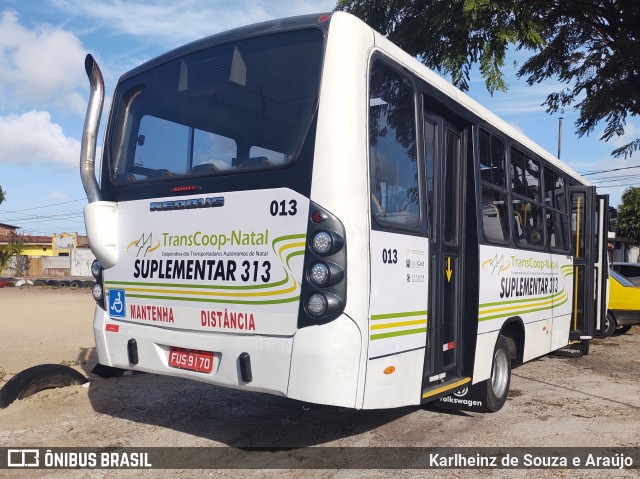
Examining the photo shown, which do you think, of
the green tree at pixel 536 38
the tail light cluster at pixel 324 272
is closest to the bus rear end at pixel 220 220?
the tail light cluster at pixel 324 272

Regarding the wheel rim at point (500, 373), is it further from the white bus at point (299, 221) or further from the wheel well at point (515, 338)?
the wheel well at point (515, 338)

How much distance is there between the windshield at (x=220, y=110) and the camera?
14.6 feet

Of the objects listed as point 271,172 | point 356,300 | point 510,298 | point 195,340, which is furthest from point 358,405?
point 510,298

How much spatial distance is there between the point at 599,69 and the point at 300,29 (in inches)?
473

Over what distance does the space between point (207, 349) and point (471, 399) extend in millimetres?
2889

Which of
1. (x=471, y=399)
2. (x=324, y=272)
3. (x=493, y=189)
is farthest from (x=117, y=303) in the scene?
(x=493, y=189)

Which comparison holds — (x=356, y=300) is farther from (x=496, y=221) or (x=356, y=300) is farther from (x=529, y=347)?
(x=529, y=347)

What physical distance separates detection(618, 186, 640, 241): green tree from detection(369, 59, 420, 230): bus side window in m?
44.4

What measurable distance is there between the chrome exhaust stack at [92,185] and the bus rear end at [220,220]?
0.04ft

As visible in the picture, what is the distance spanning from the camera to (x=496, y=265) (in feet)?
20.6

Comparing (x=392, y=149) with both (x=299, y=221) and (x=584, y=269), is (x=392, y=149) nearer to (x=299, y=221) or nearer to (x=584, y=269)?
(x=299, y=221)

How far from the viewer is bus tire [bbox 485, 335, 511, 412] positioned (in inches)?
245

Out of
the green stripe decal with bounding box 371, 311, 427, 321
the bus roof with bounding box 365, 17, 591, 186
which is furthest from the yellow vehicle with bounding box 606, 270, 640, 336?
the green stripe decal with bounding box 371, 311, 427, 321

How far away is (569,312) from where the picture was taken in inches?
352
